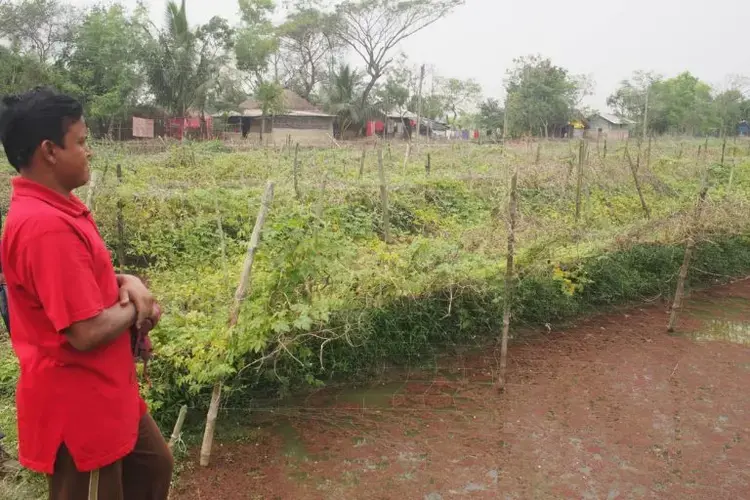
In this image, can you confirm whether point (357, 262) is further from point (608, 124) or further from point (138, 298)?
point (608, 124)

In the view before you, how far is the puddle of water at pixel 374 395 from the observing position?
4309 mm

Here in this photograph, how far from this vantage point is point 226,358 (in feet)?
11.0

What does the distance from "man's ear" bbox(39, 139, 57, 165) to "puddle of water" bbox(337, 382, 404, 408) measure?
3.19 metres

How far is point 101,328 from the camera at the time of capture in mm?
1430

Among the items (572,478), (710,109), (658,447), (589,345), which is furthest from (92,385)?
(710,109)

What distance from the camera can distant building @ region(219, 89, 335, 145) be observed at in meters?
25.4

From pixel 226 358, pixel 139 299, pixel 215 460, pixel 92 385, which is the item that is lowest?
pixel 215 460

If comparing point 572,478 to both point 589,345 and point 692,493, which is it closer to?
point 692,493

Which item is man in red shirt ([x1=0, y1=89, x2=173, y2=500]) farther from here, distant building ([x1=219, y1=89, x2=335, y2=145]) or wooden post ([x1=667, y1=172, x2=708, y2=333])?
distant building ([x1=219, y1=89, x2=335, y2=145])

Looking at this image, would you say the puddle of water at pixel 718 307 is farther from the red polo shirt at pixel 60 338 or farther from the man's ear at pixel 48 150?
the man's ear at pixel 48 150

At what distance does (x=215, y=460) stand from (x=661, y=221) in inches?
243

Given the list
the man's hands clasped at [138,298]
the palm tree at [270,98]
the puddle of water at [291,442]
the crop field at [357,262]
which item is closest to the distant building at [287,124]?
the palm tree at [270,98]

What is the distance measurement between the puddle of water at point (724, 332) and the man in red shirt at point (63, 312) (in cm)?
580

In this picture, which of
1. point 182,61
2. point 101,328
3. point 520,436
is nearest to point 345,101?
point 182,61
